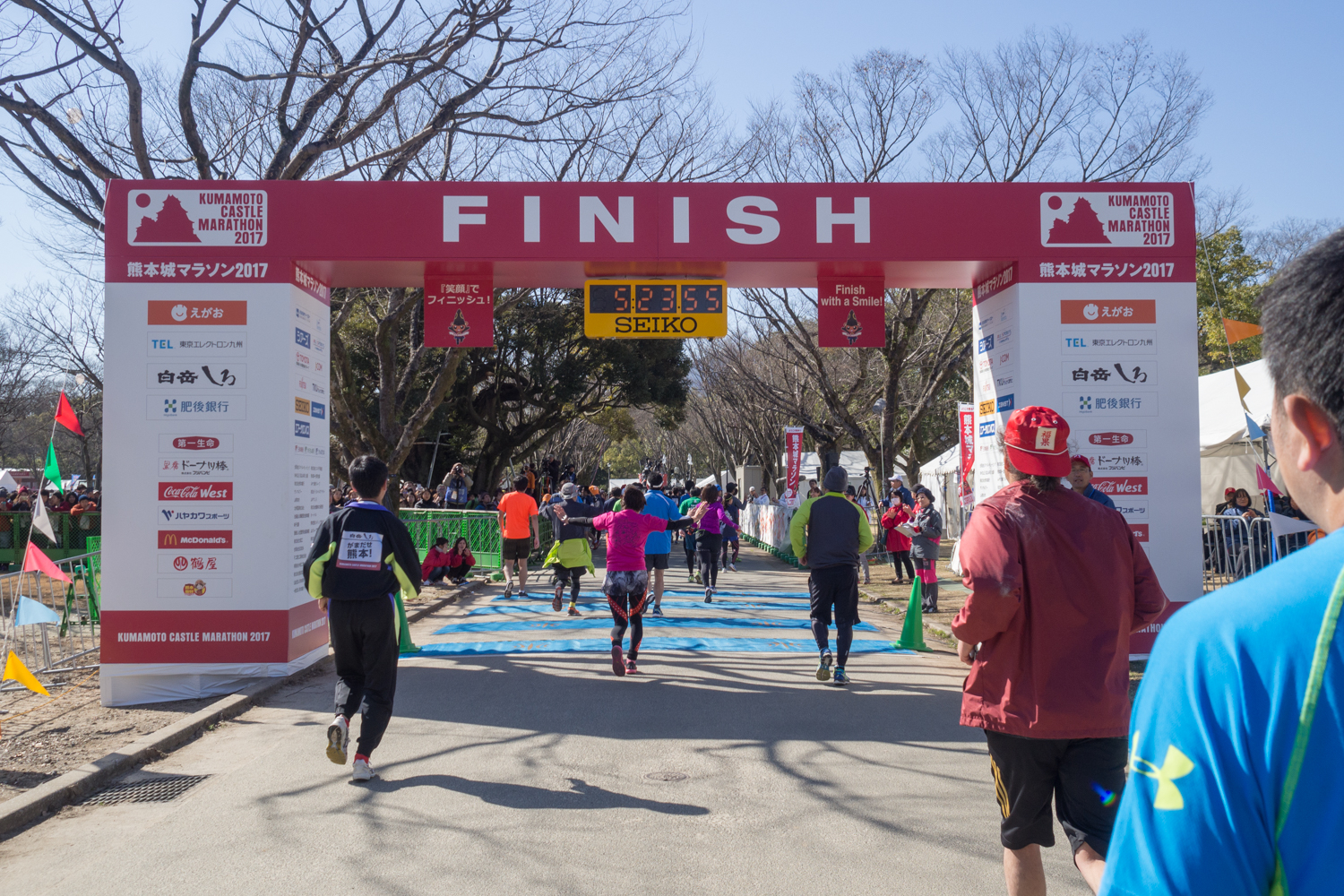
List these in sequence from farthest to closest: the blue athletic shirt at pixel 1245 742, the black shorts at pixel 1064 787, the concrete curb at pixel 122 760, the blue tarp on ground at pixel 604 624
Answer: the blue tarp on ground at pixel 604 624 → the concrete curb at pixel 122 760 → the black shorts at pixel 1064 787 → the blue athletic shirt at pixel 1245 742

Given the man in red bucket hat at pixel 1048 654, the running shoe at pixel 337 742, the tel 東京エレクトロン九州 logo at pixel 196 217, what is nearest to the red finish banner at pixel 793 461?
the tel 東京エレクトロン九州 logo at pixel 196 217

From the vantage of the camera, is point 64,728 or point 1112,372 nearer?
point 64,728

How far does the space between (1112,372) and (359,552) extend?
23.5 ft

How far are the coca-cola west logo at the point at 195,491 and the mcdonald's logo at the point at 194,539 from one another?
11.8 inches

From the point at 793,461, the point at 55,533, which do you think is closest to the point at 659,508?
the point at 793,461

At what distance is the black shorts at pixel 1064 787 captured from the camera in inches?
124

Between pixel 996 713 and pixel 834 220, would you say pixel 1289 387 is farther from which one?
pixel 834 220

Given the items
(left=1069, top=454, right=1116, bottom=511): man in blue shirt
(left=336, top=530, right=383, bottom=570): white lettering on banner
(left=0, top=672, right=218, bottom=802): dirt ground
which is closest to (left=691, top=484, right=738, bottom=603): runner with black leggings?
(left=0, top=672, right=218, bottom=802): dirt ground

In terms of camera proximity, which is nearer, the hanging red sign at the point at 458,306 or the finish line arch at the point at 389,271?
the finish line arch at the point at 389,271

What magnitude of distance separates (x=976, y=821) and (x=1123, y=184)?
21.7ft

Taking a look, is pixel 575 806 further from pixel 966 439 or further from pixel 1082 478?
pixel 966 439

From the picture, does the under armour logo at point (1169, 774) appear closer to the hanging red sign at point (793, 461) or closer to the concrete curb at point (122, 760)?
the concrete curb at point (122, 760)

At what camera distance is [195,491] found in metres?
8.78

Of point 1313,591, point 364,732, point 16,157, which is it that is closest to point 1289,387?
point 1313,591
